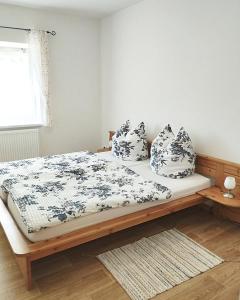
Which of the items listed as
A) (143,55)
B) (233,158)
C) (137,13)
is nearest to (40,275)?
(233,158)

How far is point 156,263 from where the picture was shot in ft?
6.93

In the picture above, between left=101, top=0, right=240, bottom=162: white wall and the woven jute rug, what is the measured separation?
1051 mm

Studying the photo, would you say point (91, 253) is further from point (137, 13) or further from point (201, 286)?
point (137, 13)

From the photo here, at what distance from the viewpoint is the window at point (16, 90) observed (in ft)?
12.4

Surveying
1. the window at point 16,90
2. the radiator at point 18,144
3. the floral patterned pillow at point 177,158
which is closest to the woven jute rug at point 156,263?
the floral patterned pillow at point 177,158

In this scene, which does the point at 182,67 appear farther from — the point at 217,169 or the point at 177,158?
the point at 217,169

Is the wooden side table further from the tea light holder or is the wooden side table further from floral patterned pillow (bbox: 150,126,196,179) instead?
floral patterned pillow (bbox: 150,126,196,179)

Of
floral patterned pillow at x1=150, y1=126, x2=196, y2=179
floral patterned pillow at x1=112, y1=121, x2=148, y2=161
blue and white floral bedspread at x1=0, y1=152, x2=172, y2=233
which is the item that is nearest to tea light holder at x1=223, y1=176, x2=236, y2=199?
floral patterned pillow at x1=150, y1=126, x2=196, y2=179

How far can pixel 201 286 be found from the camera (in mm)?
1888

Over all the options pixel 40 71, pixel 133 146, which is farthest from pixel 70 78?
pixel 133 146

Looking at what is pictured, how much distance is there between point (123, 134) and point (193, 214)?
1.42 metres

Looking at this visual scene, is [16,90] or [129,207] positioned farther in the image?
[16,90]

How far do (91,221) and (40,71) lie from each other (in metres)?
2.71

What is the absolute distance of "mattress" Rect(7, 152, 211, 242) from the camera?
1880 mm
